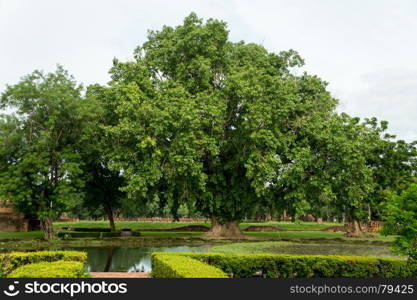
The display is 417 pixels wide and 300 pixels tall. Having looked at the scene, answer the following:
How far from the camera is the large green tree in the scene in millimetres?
28500

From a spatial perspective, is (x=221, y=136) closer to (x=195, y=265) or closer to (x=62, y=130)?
(x=62, y=130)

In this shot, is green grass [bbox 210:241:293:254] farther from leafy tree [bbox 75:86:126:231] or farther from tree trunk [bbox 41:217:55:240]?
tree trunk [bbox 41:217:55:240]

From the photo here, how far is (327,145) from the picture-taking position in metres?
31.3

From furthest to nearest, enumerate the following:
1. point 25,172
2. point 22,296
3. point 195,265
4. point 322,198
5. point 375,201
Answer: point 375,201 < point 322,198 < point 25,172 < point 195,265 < point 22,296

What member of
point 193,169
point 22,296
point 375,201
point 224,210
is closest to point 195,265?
point 22,296

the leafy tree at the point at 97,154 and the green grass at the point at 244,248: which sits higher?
the leafy tree at the point at 97,154

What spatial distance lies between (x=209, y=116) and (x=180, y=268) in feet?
62.3

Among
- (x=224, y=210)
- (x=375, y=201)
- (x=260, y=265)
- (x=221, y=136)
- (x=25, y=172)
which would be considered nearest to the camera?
(x=260, y=265)

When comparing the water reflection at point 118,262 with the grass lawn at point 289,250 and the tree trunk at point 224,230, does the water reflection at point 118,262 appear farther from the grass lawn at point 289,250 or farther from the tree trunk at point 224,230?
the tree trunk at point 224,230

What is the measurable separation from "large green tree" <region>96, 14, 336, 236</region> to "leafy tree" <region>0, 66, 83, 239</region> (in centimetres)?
Answer: 342

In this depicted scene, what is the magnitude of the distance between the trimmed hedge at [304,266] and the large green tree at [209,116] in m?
14.0

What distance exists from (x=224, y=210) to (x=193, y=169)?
26.2 feet

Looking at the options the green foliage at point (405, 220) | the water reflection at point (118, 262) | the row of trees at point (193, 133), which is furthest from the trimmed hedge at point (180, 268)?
the row of trees at point (193, 133)

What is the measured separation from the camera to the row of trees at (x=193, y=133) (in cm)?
2888
